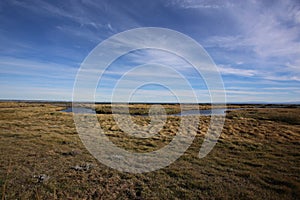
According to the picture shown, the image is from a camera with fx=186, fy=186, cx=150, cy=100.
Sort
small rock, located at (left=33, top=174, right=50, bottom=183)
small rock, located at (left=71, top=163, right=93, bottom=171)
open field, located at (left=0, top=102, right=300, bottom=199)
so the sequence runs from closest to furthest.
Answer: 1. open field, located at (left=0, top=102, right=300, bottom=199)
2. small rock, located at (left=33, top=174, right=50, bottom=183)
3. small rock, located at (left=71, top=163, right=93, bottom=171)

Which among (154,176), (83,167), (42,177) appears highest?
(42,177)

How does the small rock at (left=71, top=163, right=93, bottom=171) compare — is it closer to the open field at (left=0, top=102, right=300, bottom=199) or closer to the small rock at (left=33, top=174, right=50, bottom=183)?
the open field at (left=0, top=102, right=300, bottom=199)

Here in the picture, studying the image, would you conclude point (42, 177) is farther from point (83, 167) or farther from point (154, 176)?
point (154, 176)

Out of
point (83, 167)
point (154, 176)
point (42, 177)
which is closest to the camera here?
point (42, 177)

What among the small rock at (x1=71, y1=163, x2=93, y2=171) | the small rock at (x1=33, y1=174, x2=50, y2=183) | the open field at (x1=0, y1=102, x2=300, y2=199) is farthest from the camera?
the small rock at (x1=71, y1=163, x2=93, y2=171)

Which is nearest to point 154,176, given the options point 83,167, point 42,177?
point 83,167

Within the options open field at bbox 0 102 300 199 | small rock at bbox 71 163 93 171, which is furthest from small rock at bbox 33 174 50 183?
small rock at bbox 71 163 93 171

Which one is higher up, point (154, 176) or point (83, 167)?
point (83, 167)

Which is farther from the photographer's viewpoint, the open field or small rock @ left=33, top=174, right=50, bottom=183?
small rock @ left=33, top=174, right=50, bottom=183

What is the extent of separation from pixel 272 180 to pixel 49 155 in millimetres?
14648

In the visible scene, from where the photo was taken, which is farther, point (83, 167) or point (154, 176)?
point (83, 167)

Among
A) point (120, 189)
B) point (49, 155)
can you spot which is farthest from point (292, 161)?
point (49, 155)

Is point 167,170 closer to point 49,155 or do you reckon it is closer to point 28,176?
point 28,176

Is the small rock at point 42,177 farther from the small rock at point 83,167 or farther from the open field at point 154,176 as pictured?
the small rock at point 83,167
